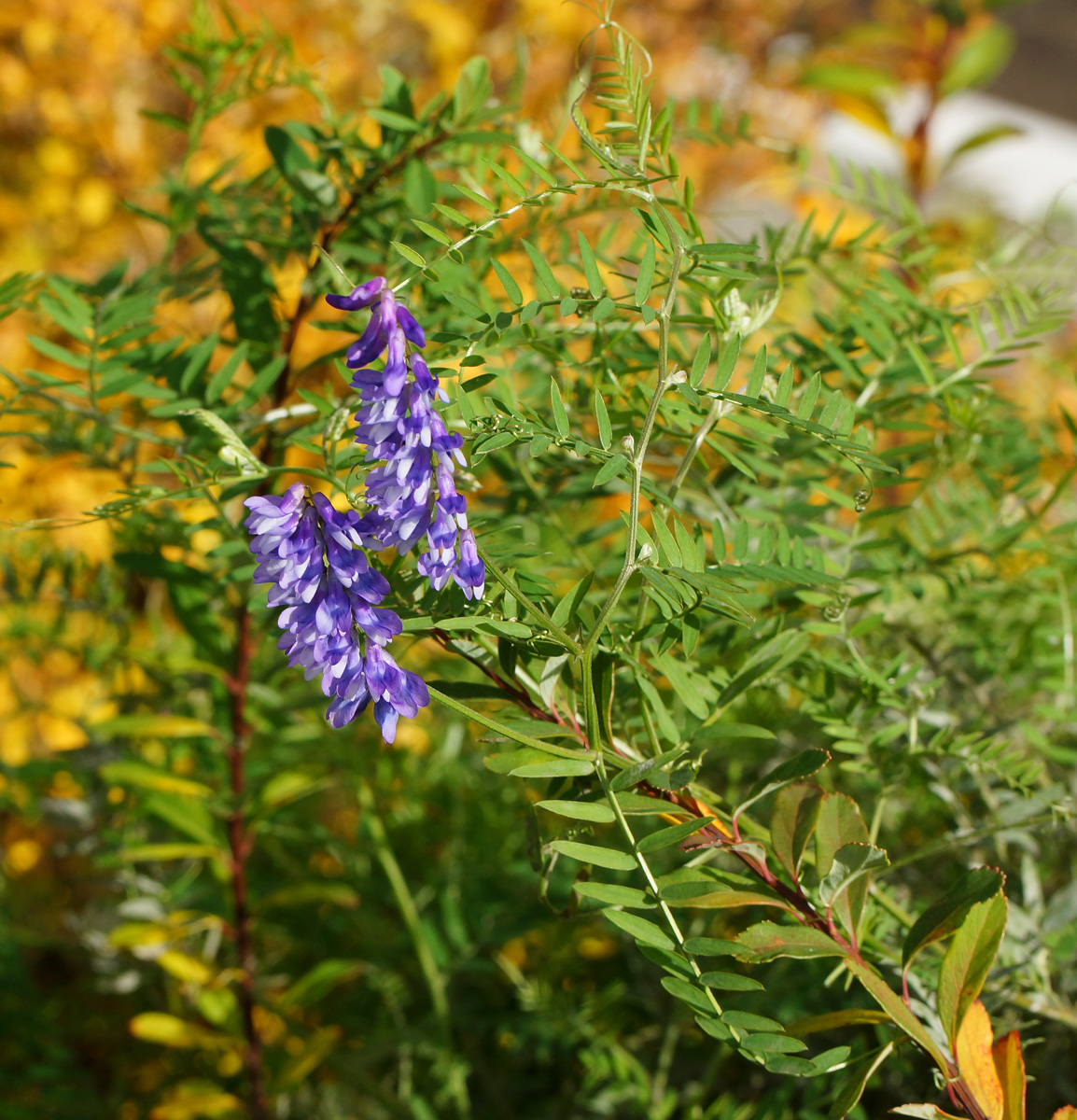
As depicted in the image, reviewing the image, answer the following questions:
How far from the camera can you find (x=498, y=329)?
311mm

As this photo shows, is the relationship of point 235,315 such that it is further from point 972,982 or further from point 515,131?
point 972,982

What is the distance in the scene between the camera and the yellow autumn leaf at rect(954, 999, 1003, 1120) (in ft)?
0.99

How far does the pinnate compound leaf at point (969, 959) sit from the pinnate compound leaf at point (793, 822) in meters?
0.05

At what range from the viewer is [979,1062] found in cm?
31

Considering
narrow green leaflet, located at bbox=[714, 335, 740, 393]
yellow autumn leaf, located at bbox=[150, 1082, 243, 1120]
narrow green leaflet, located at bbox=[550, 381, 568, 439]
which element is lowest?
yellow autumn leaf, located at bbox=[150, 1082, 243, 1120]

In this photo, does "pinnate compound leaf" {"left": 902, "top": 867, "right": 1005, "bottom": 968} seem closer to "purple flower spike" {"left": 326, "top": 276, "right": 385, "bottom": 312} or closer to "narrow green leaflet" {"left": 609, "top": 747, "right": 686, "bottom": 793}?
"narrow green leaflet" {"left": 609, "top": 747, "right": 686, "bottom": 793}

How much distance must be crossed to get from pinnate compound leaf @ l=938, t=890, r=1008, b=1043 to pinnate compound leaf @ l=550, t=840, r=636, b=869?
10 centimetres

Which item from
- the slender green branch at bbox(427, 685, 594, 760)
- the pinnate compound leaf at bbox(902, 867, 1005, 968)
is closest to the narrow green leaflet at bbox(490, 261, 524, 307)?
the slender green branch at bbox(427, 685, 594, 760)

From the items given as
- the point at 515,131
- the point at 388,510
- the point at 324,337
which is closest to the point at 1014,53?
the point at 324,337

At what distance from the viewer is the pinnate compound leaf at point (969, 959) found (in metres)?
0.30

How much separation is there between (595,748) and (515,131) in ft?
1.12

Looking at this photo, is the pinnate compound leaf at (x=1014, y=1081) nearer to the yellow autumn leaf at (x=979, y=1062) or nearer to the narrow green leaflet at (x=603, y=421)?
the yellow autumn leaf at (x=979, y=1062)

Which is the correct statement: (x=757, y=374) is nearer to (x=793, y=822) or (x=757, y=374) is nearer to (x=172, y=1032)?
(x=793, y=822)

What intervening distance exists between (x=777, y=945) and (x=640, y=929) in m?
0.04
